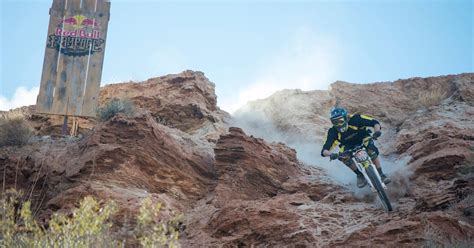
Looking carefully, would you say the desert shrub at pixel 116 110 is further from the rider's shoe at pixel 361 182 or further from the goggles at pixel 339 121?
the rider's shoe at pixel 361 182

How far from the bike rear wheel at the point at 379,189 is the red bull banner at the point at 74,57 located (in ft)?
23.7

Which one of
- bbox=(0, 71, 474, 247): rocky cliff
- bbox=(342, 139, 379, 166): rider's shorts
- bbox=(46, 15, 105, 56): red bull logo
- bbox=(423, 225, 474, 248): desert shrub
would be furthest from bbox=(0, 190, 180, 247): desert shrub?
bbox=(46, 15, 105, 56): red bull logo

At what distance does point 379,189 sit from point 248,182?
2.57 metres

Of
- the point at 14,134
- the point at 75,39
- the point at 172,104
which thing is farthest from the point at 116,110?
the point at 172,104

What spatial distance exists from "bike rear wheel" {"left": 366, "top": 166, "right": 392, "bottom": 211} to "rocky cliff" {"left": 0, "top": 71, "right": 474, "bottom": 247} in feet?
0.60

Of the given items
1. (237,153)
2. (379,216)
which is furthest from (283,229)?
(237,153)

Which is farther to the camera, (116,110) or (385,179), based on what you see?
(116,110)

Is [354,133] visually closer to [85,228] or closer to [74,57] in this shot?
[85,228]

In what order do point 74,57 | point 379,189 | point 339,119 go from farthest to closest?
1. point 74,57
2. point 339,119
3. point 379,189

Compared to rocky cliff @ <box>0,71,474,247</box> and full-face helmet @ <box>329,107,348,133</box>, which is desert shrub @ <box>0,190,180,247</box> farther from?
full-face helmet @ <box>329,107,348,133</box>

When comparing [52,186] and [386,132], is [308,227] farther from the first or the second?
[386,132]

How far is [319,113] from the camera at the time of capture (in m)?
18.3

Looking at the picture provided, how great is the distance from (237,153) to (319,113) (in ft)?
26.4

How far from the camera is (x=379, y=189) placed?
29.0ft
